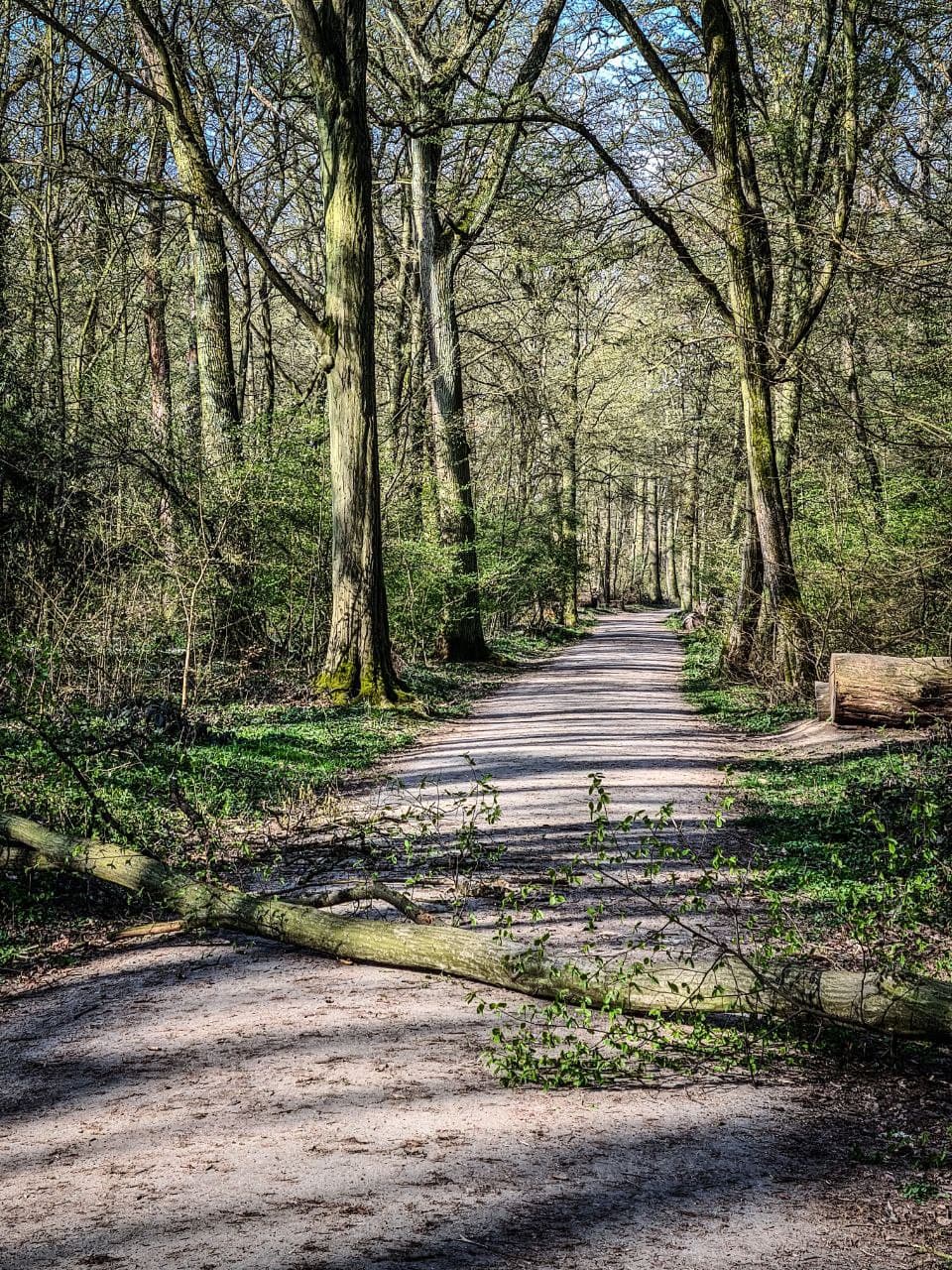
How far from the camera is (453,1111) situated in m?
3.49

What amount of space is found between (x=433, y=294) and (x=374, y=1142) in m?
17.5

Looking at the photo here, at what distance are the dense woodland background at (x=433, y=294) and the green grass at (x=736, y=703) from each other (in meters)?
0.48

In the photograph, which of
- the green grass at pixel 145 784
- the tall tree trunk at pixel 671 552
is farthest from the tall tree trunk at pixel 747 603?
the tall tree trunk at pixel 671 552

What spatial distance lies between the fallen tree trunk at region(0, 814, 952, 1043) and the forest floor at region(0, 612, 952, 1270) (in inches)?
5.2

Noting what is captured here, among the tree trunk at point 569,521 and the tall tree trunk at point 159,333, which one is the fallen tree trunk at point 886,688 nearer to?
the tall tree trunk at point 159,333

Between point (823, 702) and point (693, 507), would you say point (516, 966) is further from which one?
point (693, 507)

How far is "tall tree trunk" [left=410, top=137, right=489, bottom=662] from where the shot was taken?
1877 cm

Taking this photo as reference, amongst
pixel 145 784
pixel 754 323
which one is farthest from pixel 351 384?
pixel 145 784

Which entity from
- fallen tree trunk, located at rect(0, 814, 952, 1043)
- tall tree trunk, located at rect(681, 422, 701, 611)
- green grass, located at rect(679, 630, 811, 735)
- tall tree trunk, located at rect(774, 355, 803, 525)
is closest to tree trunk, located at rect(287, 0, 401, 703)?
green grass, located at rect(679, 630, 811, 735)

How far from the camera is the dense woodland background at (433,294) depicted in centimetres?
1205

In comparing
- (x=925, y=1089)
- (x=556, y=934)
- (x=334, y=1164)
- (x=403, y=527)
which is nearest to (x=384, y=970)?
(x=556, y=934)

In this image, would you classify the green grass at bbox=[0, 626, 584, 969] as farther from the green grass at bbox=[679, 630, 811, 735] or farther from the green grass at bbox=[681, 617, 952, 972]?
the green grass at bbox=[679, 630, 811, 735]

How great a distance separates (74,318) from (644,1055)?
17.5 m

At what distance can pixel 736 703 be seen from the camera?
1498 cm
